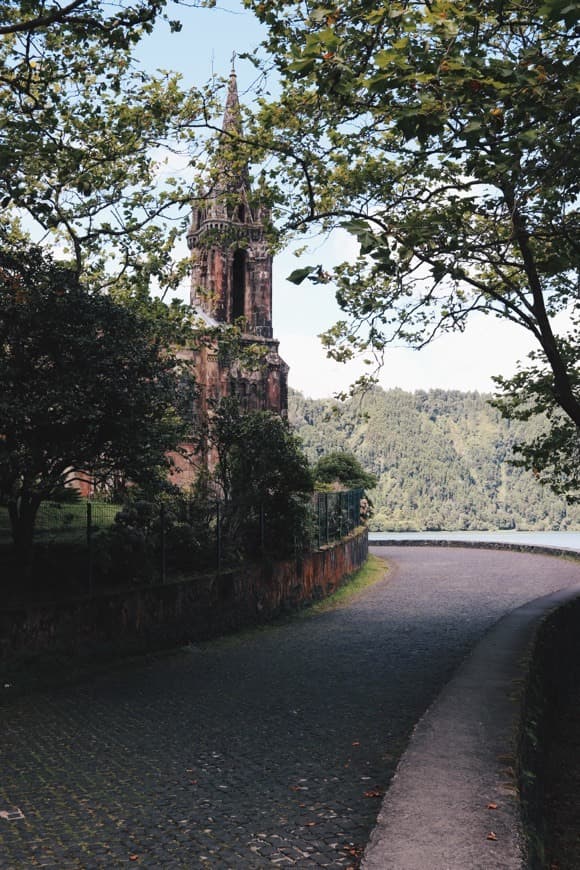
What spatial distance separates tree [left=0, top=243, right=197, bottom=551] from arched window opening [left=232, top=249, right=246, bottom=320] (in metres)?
50.6

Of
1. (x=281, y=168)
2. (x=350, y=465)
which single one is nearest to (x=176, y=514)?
(x=281, y=168)

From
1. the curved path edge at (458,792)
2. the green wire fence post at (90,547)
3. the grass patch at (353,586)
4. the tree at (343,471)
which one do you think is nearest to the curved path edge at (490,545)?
the tree at (343,471)

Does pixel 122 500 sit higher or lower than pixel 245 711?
higher

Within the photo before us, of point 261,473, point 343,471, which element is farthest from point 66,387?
point 343,471

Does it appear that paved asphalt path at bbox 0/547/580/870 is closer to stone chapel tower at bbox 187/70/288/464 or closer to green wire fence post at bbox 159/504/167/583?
green wire fence post at bbox 159/504/167/583

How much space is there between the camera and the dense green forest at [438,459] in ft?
374

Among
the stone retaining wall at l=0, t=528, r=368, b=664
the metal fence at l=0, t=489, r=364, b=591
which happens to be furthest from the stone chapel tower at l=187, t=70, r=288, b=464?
the stone retaining wall at l=0, t=528, r=368, b=664

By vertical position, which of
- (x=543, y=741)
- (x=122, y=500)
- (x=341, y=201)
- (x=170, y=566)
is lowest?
(x=543, y=741)

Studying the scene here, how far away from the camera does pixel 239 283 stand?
6156 cm

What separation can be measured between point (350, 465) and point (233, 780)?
28.6 m

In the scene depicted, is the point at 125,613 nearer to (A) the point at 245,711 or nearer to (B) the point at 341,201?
(A) the point at 245,711

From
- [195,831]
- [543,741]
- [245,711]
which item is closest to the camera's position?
[195,831]

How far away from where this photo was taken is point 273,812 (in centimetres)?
487

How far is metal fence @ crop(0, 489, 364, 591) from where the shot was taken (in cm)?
1095
